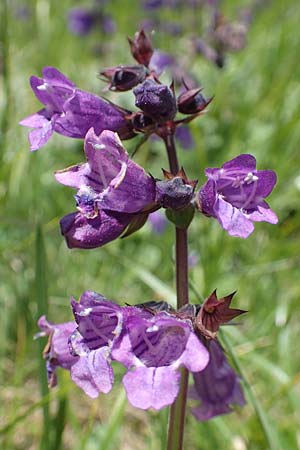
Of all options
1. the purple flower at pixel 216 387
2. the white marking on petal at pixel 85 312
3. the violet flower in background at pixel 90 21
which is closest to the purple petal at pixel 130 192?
the white marking on petal at pixel 85 312

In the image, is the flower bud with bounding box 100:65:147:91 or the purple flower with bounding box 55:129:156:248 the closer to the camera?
the purple flower with bounding box 55:129:156:248

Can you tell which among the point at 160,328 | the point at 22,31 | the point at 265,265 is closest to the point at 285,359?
the point at 265,265

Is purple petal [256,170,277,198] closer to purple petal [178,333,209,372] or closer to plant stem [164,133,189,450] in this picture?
plant stem [164,133,189,450]

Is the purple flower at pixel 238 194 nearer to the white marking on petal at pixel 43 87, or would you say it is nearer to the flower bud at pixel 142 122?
the flower bud at pixel 142 122

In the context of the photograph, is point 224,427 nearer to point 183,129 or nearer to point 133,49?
point 133,49

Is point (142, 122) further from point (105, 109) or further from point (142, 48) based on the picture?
point (142, 48)

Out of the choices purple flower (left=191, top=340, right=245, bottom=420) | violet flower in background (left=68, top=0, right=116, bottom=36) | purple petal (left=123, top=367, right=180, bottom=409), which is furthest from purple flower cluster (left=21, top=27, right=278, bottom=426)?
violet flower in background (left=68, top=0, right=116, bottom=36)

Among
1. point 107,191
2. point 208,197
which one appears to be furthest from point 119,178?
point 208,197
